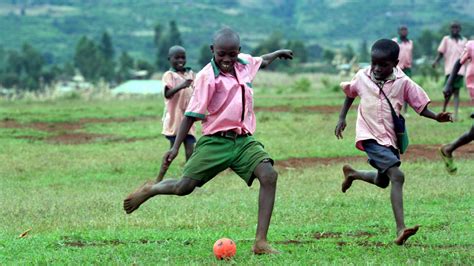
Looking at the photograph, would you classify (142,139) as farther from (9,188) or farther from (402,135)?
(402,135)

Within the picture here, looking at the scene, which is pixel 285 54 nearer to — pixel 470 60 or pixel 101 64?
pixel 470 60

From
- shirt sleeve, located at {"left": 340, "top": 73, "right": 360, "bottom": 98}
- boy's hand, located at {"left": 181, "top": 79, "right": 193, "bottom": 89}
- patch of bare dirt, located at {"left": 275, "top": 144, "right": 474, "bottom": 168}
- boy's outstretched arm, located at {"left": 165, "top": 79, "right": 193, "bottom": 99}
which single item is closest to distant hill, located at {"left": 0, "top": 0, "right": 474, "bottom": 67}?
patch of bare dirt, located at {"left": 275, "top": 144, "right": 474, "bottom": 168}

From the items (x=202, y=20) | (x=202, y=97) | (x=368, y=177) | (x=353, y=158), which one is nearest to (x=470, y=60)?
(x=368, y=177)

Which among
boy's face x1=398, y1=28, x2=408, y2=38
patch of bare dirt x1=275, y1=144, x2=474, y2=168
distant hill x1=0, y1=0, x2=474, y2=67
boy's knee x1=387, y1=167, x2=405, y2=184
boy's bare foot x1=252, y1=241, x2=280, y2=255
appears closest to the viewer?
boy's bare foot x1=252, y1=241, x2=280, y2=255

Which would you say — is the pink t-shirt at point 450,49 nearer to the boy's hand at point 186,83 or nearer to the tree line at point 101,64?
the boy's hand at point 186,83

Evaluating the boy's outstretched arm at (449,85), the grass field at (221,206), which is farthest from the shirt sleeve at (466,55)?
the grass field at (221,206)

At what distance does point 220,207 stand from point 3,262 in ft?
11.3

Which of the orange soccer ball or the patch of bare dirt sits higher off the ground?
the orange soccer ball

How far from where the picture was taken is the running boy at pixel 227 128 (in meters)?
7.68

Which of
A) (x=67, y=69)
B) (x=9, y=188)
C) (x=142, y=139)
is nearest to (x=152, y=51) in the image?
(x=67, y=69)

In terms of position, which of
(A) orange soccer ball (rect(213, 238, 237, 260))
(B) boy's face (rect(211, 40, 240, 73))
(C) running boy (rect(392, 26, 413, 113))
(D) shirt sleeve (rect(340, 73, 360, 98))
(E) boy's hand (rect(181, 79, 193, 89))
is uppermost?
(B) boy's face (rect(211, 40, 240, 73))

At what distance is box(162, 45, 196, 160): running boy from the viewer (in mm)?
12477

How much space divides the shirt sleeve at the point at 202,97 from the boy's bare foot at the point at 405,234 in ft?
5.85

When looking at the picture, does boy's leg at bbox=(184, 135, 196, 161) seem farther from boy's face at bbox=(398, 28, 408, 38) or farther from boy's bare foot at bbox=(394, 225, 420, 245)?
boy's face at bbox=(398, 28, 408, 38)
